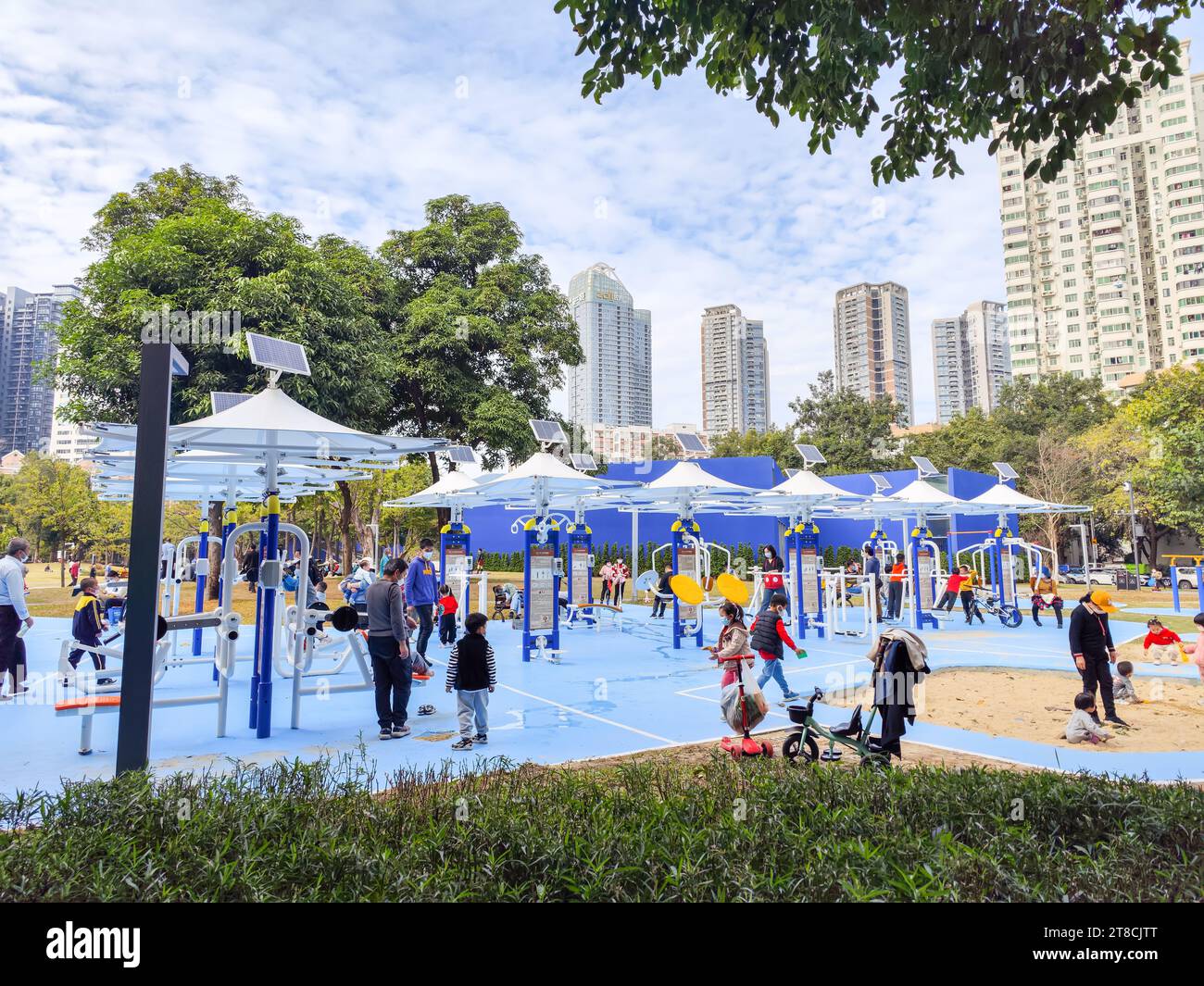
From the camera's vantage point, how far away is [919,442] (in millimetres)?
50031

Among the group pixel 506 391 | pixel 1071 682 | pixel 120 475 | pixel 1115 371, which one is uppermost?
pixel 1115 371

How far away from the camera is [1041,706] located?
31.9 feet

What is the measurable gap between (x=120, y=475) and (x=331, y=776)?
7.78 metres

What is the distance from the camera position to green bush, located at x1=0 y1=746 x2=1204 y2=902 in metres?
3.17

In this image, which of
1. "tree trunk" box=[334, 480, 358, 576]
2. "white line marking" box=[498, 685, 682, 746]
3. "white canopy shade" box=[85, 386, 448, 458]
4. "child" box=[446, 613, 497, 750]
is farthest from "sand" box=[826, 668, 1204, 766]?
"tree trunk" box=[334, 480, 358, 576]

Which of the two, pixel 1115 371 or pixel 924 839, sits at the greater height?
pixel 1115 371

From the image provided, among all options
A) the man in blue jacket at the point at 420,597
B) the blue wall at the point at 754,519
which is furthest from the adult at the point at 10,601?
the blue wall at the point at 754,519

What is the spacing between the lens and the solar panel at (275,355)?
823 centimetres

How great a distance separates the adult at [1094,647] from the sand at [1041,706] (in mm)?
451

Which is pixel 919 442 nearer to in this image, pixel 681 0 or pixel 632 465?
pixel 632 465

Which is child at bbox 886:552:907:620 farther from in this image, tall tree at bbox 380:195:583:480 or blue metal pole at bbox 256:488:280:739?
blue metal pole at bbox 256:488:280:739

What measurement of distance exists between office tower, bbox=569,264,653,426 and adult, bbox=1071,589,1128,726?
54.1 metres

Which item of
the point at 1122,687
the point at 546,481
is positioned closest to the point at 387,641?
the point at 546,481
